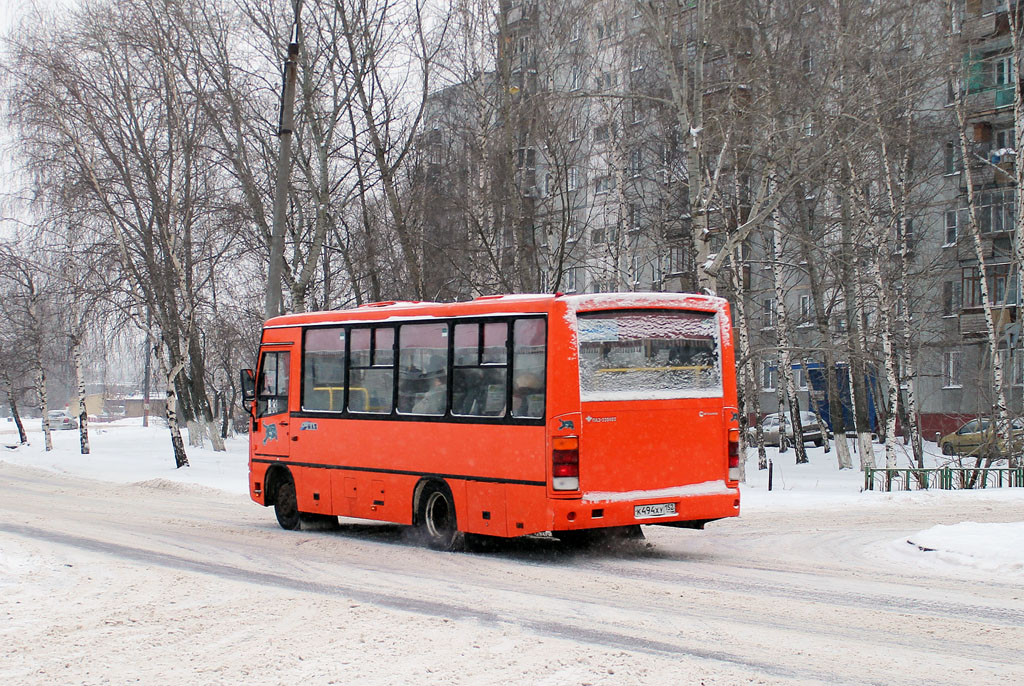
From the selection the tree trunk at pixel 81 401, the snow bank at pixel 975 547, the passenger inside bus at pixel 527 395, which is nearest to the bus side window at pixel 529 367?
the passenger inside bus at pixel 527 395

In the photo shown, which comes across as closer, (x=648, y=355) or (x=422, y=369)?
(x=648, y=355)

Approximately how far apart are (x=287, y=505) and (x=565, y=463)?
591 centimetres

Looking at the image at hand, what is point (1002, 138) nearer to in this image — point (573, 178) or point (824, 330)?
point (573, 178)

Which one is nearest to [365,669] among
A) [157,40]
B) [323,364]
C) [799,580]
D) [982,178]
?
[799,580]

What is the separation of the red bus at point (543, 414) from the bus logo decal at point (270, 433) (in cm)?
199

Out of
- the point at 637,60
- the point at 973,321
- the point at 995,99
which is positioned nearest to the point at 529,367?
the point at 637,60

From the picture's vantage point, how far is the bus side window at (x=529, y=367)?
11.6 m

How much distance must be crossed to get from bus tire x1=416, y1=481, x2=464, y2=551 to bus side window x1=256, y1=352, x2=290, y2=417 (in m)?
3.32

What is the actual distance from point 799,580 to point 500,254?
21.1 meters

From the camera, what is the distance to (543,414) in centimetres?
1152

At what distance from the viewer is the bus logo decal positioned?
1599 cm

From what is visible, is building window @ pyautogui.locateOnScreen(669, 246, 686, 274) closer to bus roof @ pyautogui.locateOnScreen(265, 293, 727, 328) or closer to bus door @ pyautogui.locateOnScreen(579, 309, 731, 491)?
bus roof @ pyautogui.locateOnScreen(265, 293, 727, 328)

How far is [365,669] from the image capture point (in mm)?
Answer: 6762

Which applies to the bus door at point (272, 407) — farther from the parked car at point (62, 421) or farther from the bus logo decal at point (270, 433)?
the parked car at point (62, 421)
